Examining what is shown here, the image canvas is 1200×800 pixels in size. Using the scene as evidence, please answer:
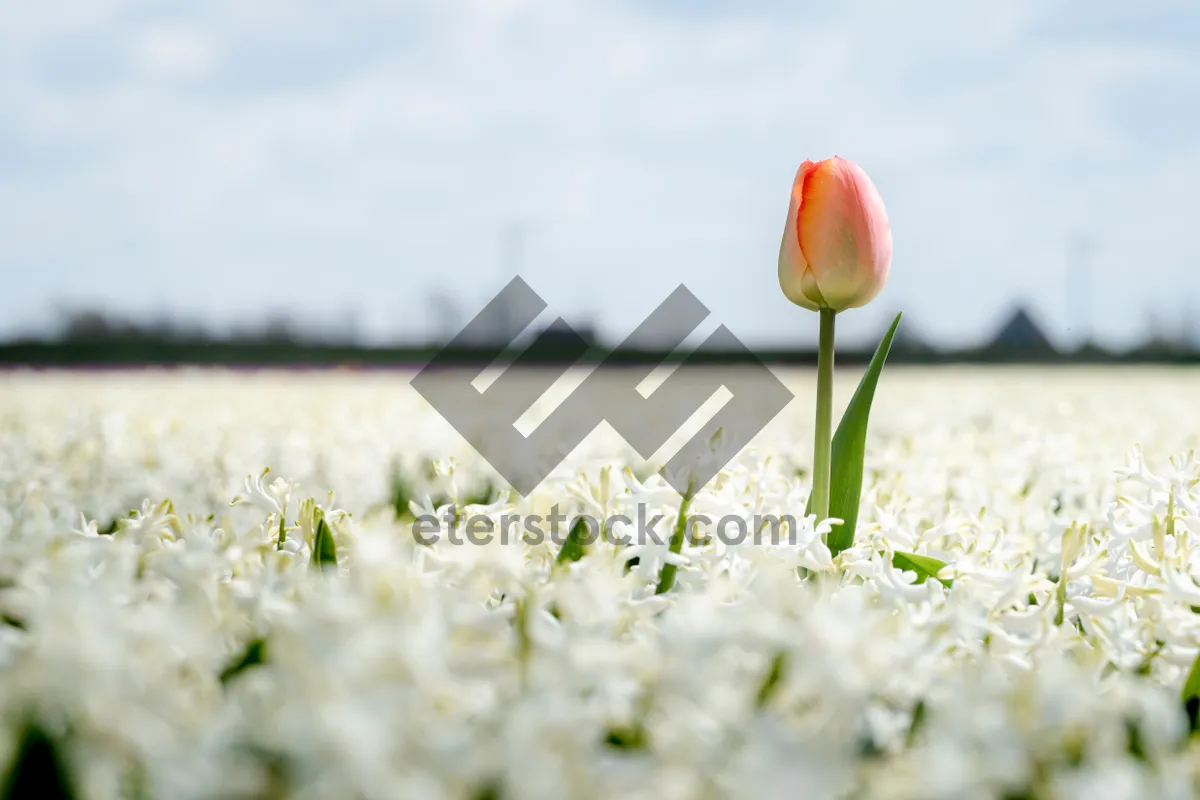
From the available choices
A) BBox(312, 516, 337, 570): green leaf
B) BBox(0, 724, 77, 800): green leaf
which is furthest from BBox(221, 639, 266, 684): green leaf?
BBox(312, 516, 337, 570): green leaf

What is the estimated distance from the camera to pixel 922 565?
1.69 m

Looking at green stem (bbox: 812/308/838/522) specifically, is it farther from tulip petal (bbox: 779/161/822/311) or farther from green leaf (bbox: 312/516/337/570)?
green leaf (bbox: 312/516/337/570)

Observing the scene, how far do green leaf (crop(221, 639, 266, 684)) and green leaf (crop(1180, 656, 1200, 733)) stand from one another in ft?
3.82

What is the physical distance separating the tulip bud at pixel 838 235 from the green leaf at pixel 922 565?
1.66ft

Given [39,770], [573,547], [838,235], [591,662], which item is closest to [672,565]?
[573,547]

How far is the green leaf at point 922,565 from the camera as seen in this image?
1.67m

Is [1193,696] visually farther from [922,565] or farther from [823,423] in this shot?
[823,423]

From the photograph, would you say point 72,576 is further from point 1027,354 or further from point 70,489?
point 1027,354

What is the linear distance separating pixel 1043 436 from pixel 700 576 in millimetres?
3036

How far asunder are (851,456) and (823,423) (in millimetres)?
104

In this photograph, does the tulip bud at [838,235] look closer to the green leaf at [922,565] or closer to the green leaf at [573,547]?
the green leaf at [922,565]

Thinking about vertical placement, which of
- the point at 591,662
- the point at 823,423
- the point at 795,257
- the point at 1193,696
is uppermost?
the point at 795,257

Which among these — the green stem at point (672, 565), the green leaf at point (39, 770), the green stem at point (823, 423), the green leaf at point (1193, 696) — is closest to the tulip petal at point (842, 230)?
the green stem at point (823, 423)

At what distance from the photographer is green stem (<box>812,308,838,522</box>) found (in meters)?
1.80
